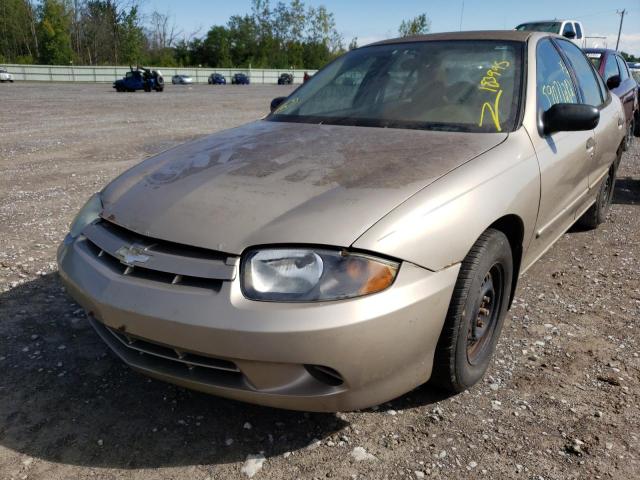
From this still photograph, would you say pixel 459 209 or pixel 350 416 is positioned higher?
pixel 459 209

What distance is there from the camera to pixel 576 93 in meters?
3.61

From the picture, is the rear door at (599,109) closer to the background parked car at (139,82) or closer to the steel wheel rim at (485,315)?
the steel wheel rim at (485,315)

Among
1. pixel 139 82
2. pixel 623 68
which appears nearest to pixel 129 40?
pixel 139 82

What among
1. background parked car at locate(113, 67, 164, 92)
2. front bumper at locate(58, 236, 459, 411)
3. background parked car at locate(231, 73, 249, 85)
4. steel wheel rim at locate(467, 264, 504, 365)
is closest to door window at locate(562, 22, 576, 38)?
steel wheel rim at locate(467, 264, 504, 365)

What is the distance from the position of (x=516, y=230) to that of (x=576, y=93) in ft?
5.34

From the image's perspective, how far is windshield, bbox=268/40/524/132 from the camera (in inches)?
111

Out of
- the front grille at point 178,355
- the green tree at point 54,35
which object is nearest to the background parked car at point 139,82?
the front grille at point 178,355

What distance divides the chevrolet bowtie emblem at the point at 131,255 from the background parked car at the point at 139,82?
34.4m

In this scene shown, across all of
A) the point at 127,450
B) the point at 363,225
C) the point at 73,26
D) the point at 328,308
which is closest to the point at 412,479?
the point at 328,308

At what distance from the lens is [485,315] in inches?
96.1

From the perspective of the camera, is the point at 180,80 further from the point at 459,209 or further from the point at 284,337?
the point at 284,337

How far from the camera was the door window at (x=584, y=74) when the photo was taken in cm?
377

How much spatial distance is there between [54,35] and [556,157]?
241ft

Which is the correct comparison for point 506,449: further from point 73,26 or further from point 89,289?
point 73,26
